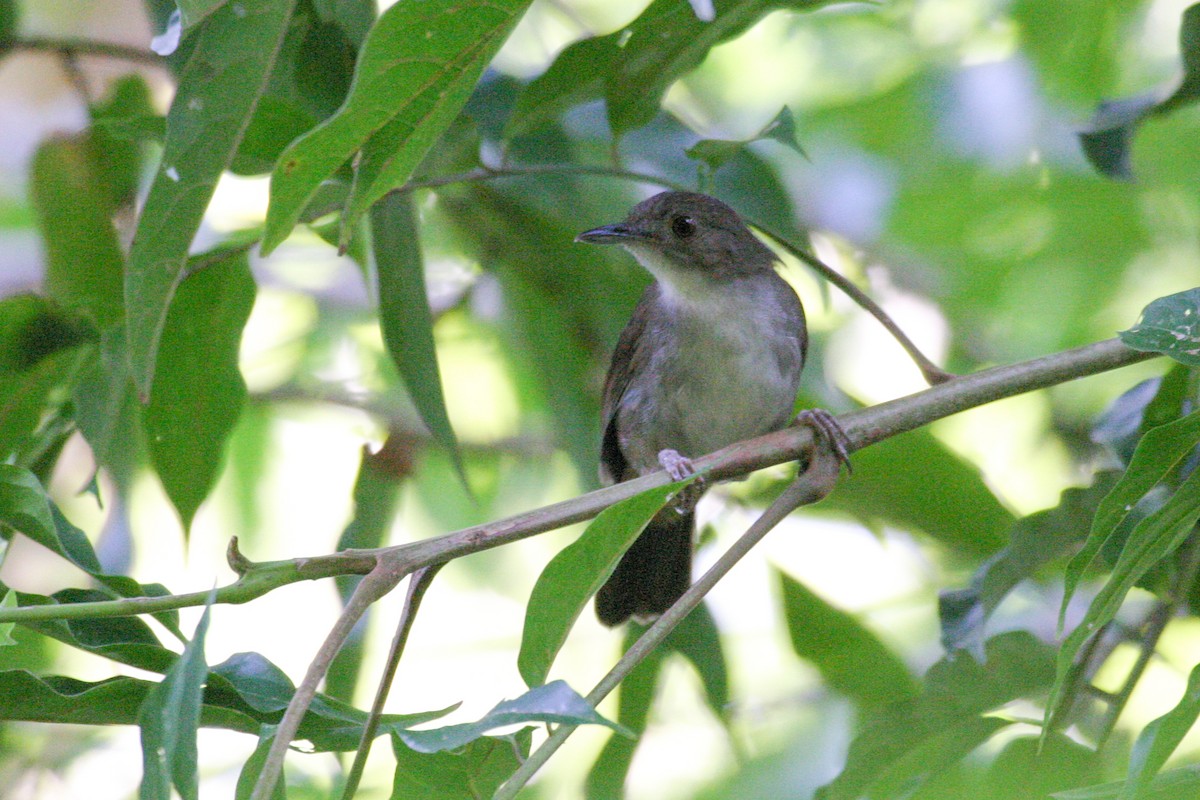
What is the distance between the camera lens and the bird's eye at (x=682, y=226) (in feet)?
13.5

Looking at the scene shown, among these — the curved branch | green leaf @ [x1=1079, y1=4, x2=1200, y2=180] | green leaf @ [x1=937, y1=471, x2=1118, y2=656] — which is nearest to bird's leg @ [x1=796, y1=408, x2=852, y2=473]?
the curved branch

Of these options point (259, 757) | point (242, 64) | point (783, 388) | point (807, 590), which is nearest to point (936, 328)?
point (783, 388)

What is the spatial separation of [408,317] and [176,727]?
137 cm

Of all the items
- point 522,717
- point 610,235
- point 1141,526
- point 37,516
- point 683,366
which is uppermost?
point 610,235

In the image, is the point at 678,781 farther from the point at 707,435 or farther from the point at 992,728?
the point at 992,728

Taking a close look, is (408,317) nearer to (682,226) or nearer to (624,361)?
(624,361)

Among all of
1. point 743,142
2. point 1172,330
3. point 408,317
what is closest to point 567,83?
point 743,142

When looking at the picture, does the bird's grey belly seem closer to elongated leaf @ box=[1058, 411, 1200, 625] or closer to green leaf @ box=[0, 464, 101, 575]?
elongated leaf @ box=[1058, 411, 1200, 625]

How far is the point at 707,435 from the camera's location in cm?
→ 412

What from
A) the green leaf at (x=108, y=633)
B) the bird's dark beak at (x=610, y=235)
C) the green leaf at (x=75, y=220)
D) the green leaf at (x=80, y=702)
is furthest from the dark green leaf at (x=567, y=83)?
the green leaf at (x=80, y=702)

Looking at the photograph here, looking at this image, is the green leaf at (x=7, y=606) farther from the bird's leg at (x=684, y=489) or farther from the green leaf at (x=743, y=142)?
the green leaf at (x=743, y=142)

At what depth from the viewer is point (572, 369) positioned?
168 inches

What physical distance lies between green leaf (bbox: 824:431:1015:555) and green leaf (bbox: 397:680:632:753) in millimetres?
1943

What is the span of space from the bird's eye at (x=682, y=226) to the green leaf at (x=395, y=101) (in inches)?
80.3
